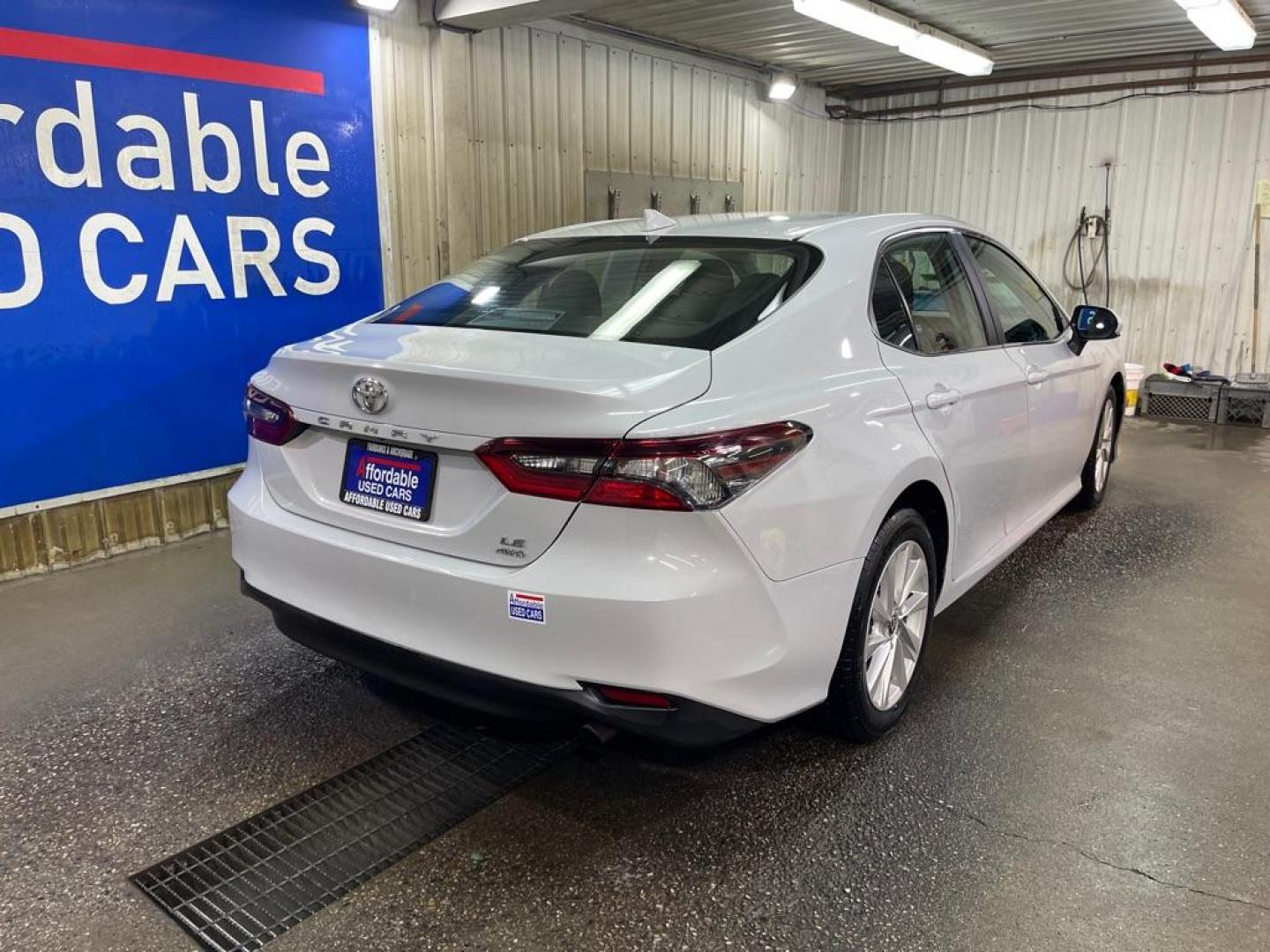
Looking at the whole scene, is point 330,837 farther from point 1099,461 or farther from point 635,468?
point 1099,461

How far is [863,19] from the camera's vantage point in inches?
239

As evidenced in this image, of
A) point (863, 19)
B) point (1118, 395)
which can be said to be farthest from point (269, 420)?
point (863, 19)

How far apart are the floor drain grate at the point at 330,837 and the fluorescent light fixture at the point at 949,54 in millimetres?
6025

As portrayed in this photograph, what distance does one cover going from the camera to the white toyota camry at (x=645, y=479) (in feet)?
6.27

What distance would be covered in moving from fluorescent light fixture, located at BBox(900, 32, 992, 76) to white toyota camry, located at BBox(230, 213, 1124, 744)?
4.53 meters

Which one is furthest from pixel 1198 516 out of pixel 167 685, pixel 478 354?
pixel 167 685

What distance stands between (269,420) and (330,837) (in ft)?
3.40

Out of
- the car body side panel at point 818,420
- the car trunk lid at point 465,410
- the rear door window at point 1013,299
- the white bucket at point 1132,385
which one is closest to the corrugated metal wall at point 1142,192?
the white bucket at point 1132,385

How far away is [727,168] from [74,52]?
5.27m

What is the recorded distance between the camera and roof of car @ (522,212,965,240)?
2732mm

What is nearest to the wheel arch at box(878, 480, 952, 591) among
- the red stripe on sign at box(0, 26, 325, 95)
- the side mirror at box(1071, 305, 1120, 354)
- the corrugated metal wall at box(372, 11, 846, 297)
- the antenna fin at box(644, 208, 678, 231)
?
the antenna fin at box(644, 208, 678, 231)

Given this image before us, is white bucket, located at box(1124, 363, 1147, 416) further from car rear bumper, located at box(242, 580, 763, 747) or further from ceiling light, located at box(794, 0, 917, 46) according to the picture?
→ car rear bumper, located at box(242, 580, 763, 747)

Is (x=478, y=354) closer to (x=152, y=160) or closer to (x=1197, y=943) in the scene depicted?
(x=1197, y=943)

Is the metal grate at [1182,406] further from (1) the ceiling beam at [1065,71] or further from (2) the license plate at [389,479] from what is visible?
(2) the license plate at [389,479]
